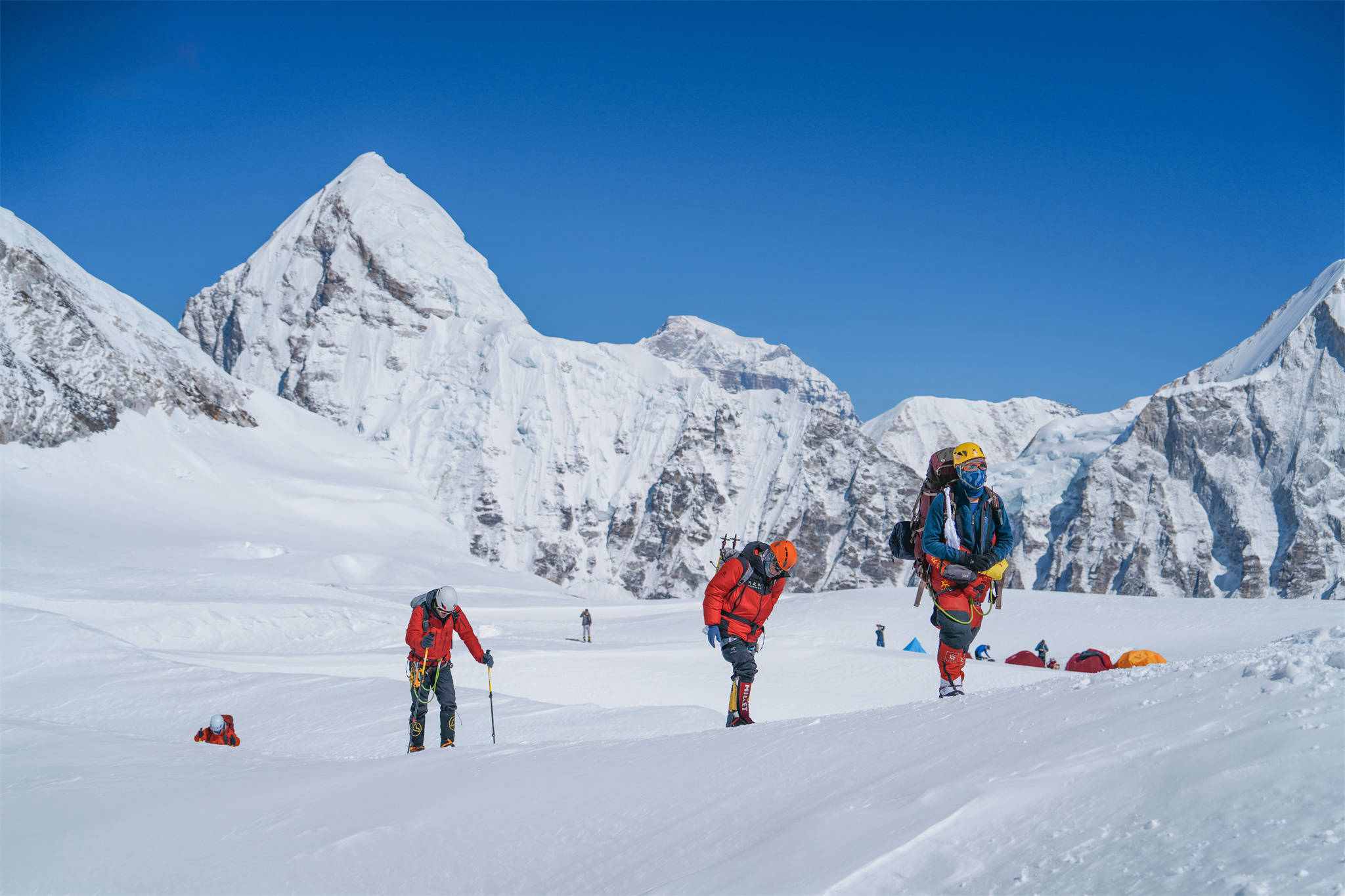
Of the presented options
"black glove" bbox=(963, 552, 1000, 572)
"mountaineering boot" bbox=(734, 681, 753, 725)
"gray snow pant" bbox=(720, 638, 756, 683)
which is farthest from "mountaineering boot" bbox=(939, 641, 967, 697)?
"mountaineering boot" bbox=(734, 681, 753, 725)

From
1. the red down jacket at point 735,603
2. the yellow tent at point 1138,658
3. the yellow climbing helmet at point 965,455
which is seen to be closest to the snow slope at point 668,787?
the red down jacket at point 735,603

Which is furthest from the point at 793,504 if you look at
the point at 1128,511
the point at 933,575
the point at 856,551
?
the point at 933,575

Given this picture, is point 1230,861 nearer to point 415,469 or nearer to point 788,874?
point 788,874

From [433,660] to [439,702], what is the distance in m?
0.45

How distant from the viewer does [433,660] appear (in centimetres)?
1063

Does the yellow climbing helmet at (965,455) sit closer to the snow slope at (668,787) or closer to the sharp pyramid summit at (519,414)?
the snow slope at (668,787)

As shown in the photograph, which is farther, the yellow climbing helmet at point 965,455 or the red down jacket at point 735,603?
the red down jacket at point 735,603

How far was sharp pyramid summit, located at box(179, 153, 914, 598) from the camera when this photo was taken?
4742 inches

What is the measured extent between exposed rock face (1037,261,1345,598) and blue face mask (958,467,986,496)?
134 metres

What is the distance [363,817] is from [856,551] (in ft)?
429

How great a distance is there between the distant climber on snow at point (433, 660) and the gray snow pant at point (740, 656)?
101 inches

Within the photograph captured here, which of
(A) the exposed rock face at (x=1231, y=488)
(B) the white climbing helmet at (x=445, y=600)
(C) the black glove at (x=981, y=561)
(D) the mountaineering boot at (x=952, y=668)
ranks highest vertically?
(A) the exposed rock face at (x=1231, y=488)

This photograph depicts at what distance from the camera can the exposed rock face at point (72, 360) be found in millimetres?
63816

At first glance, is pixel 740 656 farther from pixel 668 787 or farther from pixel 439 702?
pixel 668 787
